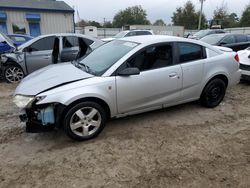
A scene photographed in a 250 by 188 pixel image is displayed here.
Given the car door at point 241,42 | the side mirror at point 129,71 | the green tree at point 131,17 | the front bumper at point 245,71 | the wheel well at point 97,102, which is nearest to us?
the wheel well at point 97,102

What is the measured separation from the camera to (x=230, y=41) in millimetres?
9812

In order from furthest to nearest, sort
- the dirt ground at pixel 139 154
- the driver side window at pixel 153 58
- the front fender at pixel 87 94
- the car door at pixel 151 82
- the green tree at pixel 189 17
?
the green tree at pixel 189 17, the driver side window at pixel 153 58, the car door at pixel 151 82, the front fender at pixel 87 94, the dirt ground at pixel 139 154

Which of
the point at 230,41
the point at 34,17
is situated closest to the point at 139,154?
the point at 230,41

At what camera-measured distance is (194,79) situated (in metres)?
4.17

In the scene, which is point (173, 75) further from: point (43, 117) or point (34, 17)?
point (34, 17)

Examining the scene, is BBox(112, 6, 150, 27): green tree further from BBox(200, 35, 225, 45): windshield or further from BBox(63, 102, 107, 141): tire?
BBox(63, 102, 107, 141): tire

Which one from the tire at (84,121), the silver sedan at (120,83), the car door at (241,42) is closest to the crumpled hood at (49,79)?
the silver sedan at (120,83)

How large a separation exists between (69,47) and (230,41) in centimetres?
706

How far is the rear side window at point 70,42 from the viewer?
689 cm

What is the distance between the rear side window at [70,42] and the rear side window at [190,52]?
4.02 m

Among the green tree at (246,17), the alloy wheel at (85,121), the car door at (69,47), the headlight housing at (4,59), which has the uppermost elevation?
the green tree at (246,17)

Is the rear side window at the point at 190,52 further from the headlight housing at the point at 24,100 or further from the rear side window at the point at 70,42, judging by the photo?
the rear side window at the point at 70,42

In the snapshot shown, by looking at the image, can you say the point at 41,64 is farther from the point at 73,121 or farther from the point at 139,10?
the point at 139,10

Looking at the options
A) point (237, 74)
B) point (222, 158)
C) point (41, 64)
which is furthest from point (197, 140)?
point (41, 64)
